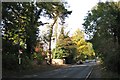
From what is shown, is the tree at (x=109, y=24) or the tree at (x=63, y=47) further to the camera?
the tree at (x=63, y=47)

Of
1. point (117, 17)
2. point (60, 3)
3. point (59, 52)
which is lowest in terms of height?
point (59, 52)

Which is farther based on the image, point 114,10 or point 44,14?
point 44,14

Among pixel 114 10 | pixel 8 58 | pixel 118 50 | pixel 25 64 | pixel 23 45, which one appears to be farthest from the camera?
pixel 23 45

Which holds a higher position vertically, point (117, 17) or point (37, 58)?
point (117, 17)

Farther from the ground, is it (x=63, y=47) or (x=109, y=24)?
(x=109, y=24)

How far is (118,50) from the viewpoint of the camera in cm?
3678

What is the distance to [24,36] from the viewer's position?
4541 centimetres

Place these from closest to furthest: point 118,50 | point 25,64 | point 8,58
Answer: point 118,50 < point 8,58 < point 25,64

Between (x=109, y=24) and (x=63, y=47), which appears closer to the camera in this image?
(x=109, y=24)

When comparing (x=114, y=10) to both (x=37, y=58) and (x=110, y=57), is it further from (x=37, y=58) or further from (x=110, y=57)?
(x=37, y=58)

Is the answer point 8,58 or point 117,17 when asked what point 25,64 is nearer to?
point 8,58

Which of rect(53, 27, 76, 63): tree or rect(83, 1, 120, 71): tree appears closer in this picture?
rect(83, 1, 120, 71): tree

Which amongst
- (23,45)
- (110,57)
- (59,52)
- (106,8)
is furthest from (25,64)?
(59,52)

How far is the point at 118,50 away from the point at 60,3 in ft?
88.3
